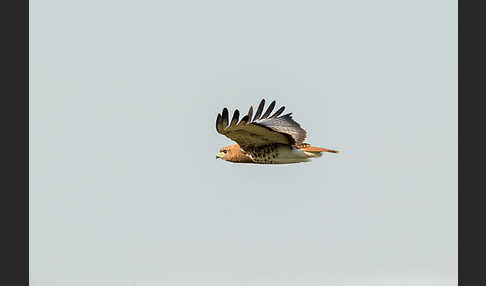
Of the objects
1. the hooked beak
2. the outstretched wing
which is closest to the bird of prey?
the outstretched wing

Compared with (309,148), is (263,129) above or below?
above


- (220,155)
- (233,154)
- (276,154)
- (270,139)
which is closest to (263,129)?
(270,139)

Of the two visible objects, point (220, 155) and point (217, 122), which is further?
point (220, 155)

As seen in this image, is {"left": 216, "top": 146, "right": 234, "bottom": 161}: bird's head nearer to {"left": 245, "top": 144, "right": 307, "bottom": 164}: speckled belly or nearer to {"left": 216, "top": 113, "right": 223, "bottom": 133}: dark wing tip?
{"left": 245, "top": 144, "right": 307, "bottom": 164}: speckled belly

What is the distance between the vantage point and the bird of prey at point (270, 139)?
101 feet

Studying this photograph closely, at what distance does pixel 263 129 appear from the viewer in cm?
3092

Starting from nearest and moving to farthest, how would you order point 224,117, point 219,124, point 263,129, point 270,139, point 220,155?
1. point 224,117
2. point 219,124
3. point 263,129
4. point 270,139
5. point 220,155

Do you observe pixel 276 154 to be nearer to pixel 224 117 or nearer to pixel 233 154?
pixel 233 154

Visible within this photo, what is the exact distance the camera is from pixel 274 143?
31844 millimetres

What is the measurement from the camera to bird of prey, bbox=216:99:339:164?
30.8m

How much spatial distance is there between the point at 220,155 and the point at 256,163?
1.13m

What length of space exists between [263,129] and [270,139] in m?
0.69

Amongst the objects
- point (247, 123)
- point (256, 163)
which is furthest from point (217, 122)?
point (256, 163)

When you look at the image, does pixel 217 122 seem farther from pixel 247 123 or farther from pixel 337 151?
pixel 337 151
